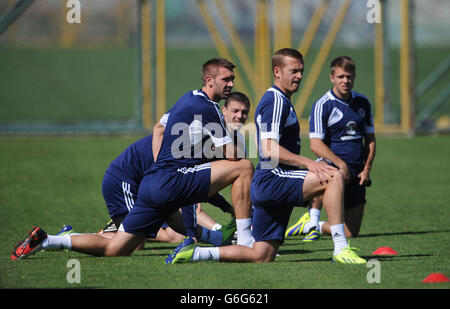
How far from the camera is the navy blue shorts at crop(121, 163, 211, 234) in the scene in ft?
21.8

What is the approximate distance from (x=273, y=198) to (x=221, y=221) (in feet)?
10.2

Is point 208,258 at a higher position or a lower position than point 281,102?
Result: lower

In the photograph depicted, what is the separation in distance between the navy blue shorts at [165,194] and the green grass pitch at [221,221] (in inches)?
14.2

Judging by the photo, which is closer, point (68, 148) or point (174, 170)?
point (174, 170)

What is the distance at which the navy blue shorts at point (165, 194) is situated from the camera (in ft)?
21.8

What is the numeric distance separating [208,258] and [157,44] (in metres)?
14.3

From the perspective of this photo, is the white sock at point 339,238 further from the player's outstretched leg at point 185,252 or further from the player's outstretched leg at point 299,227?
the player's outstretched leg at point 299,227

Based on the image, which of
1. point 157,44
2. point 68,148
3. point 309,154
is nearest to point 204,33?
point 157,44

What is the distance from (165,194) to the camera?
6648 mm

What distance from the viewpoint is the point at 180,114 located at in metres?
6.73

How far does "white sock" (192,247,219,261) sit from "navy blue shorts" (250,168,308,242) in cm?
39

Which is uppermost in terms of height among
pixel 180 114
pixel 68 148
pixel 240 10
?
pixel 240 10

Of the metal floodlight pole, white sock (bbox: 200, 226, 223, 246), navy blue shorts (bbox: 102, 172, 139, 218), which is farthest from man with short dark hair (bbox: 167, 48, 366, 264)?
the metal floodlight pole
